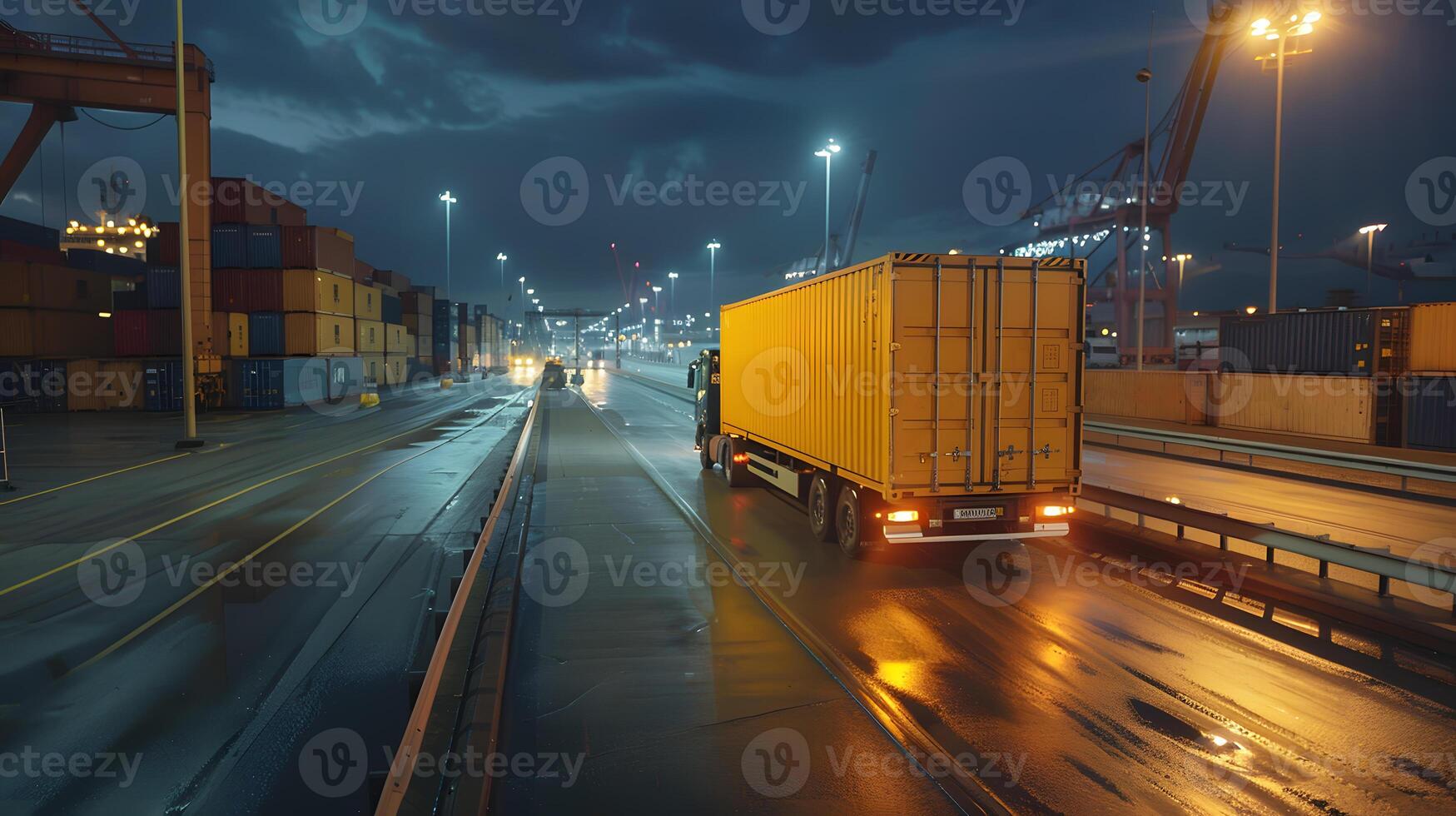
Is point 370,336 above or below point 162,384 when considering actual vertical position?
above

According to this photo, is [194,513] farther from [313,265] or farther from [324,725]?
[313,265]

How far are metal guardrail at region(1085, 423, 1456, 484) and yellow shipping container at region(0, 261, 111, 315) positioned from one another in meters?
51.2

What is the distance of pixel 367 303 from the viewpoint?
53219 mm

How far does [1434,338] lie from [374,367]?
56.2 m

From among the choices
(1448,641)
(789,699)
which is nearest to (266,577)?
(789,699)

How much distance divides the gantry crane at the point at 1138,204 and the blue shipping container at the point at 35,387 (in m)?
55.9

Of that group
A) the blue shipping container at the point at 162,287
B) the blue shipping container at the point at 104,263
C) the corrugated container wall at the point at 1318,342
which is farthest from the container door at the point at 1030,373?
the blue shipping container at the point at 104,263

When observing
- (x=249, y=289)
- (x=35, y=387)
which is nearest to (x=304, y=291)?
(x=249, y=289)

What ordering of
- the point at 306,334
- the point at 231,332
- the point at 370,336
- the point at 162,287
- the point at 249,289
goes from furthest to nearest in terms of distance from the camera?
the point at 370,336, the point at 306,334, the point at 249,289, the point at 231,332, the point at 162,287

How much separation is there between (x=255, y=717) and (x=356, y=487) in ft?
37.0

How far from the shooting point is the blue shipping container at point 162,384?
37719 millimetres

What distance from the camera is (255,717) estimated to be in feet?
19.2

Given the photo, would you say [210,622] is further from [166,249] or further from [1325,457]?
→ [166,249]

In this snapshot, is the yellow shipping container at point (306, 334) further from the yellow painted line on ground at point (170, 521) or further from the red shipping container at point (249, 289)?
the yellow painted line on ground at point (170, 521)
